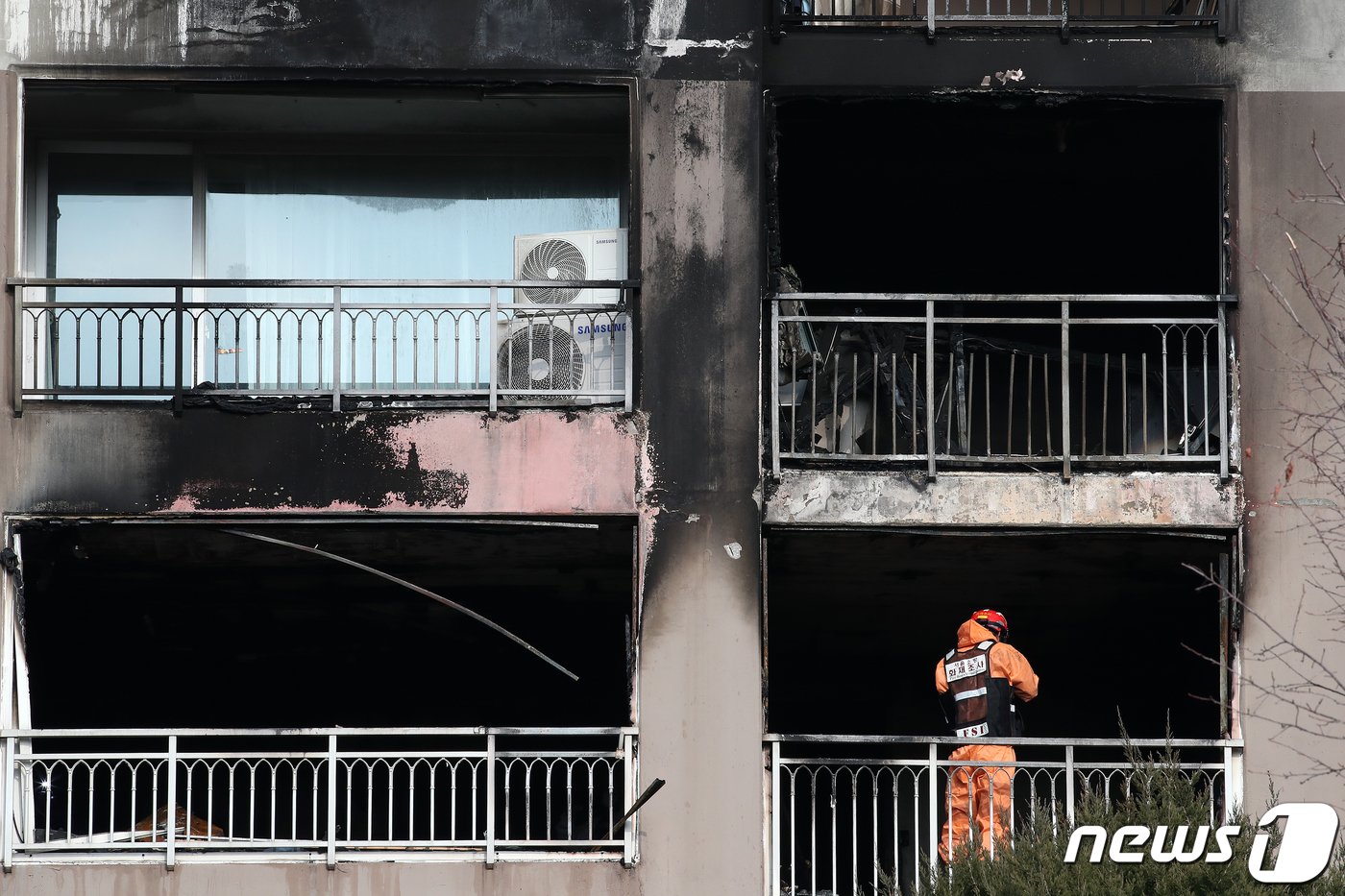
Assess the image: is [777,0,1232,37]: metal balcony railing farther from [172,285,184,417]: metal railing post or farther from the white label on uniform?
[172,285,184,417]: metal railing post

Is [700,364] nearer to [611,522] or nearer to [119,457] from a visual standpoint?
[611,522]

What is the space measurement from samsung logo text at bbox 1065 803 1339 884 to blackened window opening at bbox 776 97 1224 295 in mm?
3885

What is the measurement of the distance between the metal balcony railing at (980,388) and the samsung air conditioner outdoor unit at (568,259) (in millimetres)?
1226

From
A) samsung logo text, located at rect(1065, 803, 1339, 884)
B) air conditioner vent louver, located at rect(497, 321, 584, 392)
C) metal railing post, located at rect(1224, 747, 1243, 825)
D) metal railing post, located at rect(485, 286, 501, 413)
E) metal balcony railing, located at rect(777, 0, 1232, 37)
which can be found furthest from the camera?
air conditioner vent louver, located at rect(497, 321, 584, 392)

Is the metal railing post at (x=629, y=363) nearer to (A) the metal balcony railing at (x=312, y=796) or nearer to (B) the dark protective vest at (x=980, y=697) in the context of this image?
(A) the metal balcony railing at (x=312, y=796)

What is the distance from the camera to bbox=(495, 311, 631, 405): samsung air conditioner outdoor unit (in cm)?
1130

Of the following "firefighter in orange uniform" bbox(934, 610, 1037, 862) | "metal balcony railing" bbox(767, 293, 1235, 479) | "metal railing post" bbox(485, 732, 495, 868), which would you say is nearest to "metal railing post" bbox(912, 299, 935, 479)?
"metal balcony railing" bbox(767, 293, 1235, 479)

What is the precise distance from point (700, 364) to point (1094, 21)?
3.39 metres

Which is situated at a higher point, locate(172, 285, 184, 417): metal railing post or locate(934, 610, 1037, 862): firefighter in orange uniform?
locate(172, 285, 184, 417): metal railing post

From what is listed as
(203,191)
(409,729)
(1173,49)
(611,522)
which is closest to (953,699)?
(611,522)

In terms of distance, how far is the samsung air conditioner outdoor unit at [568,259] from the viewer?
11.6 metres

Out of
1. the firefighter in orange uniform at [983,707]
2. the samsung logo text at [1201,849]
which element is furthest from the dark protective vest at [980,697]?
the samsung logo text at [1201,849]

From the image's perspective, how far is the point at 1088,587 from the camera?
1270 centimetres

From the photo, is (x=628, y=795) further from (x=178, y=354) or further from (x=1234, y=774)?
(x=178, y=354)
